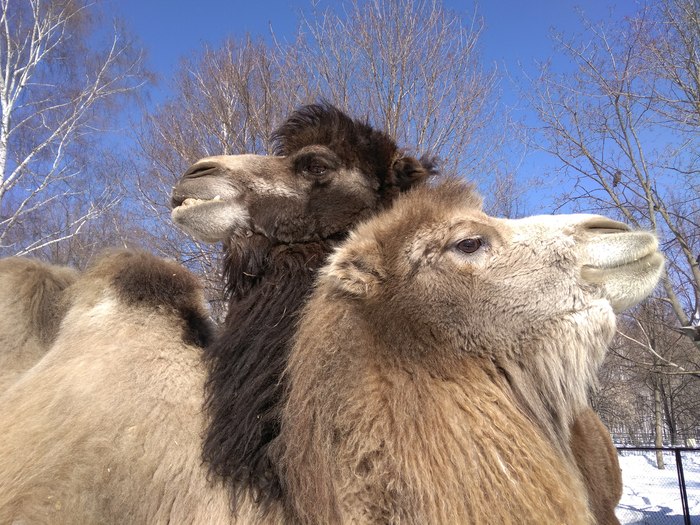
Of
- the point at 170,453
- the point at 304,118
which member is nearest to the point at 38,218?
the point at 304,118

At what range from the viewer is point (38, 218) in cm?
1625

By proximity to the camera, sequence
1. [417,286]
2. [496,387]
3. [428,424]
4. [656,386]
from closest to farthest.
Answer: [428,424] → [496,387] → [417,286] → [656,386]

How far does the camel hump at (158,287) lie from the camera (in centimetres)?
393

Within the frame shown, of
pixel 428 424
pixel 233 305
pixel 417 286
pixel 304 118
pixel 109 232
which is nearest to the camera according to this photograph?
pixel 428 424

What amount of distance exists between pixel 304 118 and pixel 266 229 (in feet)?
3.95

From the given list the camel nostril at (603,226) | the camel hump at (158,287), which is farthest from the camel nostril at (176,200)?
the camel nostril at (603,226)

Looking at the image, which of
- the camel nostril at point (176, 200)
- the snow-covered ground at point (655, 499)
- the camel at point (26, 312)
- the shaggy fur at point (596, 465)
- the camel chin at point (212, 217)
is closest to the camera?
the camel chin at point (212, 217)

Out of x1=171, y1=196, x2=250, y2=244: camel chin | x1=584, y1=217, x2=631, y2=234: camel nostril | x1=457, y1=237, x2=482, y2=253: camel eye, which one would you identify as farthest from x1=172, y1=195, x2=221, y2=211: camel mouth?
x1=584, y1=217, x2=631, y2=234: camel nostril

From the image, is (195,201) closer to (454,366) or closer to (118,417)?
(118,417)

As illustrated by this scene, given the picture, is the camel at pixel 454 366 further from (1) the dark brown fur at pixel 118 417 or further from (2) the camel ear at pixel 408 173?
(2) the camel ear at pixel 408 173

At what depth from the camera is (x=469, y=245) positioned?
9.86 ft

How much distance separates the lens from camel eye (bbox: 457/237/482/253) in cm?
300

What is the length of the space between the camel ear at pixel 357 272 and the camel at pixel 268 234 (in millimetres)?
545

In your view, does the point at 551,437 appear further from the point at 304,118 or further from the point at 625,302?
the point at 304,118
